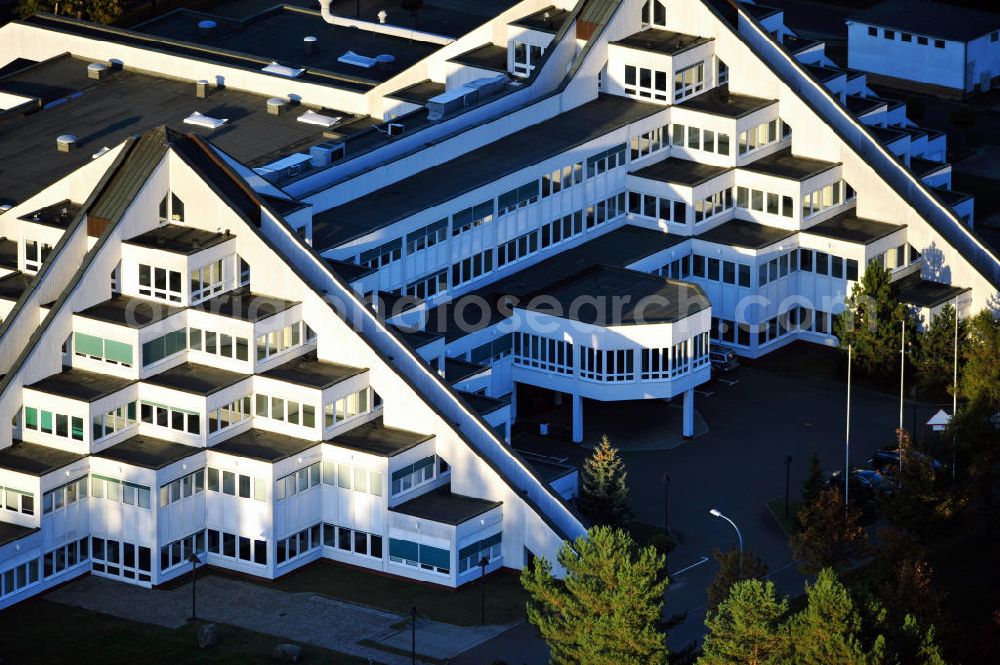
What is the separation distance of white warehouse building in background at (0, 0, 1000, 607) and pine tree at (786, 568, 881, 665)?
23.1m

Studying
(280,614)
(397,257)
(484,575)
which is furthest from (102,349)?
(484,575)

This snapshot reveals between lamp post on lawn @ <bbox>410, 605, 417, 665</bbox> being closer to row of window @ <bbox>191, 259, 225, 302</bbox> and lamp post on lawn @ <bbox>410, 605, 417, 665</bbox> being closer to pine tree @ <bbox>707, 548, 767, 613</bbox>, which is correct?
pine tree @ <bbox>707, 548, 767, 613</bbox>

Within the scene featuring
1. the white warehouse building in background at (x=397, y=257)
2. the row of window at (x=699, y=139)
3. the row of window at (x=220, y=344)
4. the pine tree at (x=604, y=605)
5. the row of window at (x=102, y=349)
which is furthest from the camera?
the row of window at (x=699, y=139)

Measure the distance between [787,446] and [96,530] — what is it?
126ft

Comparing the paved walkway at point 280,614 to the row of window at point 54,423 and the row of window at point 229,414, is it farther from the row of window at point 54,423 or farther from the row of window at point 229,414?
the row of window at point 229,414

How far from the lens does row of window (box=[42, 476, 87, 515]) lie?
474 ft

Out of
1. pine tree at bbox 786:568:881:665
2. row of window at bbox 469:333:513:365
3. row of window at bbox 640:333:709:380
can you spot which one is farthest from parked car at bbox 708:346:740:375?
pine tree at bbox 786:568:881:665

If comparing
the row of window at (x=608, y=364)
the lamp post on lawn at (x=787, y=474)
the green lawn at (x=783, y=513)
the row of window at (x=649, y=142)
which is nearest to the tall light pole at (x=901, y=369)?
the lamp post on lawn at (x=787, y=474)

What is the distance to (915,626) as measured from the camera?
127m

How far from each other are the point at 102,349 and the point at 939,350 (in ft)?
157

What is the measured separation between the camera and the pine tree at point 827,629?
123 meters

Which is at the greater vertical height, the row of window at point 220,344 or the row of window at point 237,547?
the row of window at point 220,344

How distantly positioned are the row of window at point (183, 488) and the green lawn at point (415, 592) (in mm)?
5921

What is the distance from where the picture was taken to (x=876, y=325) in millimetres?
168875
